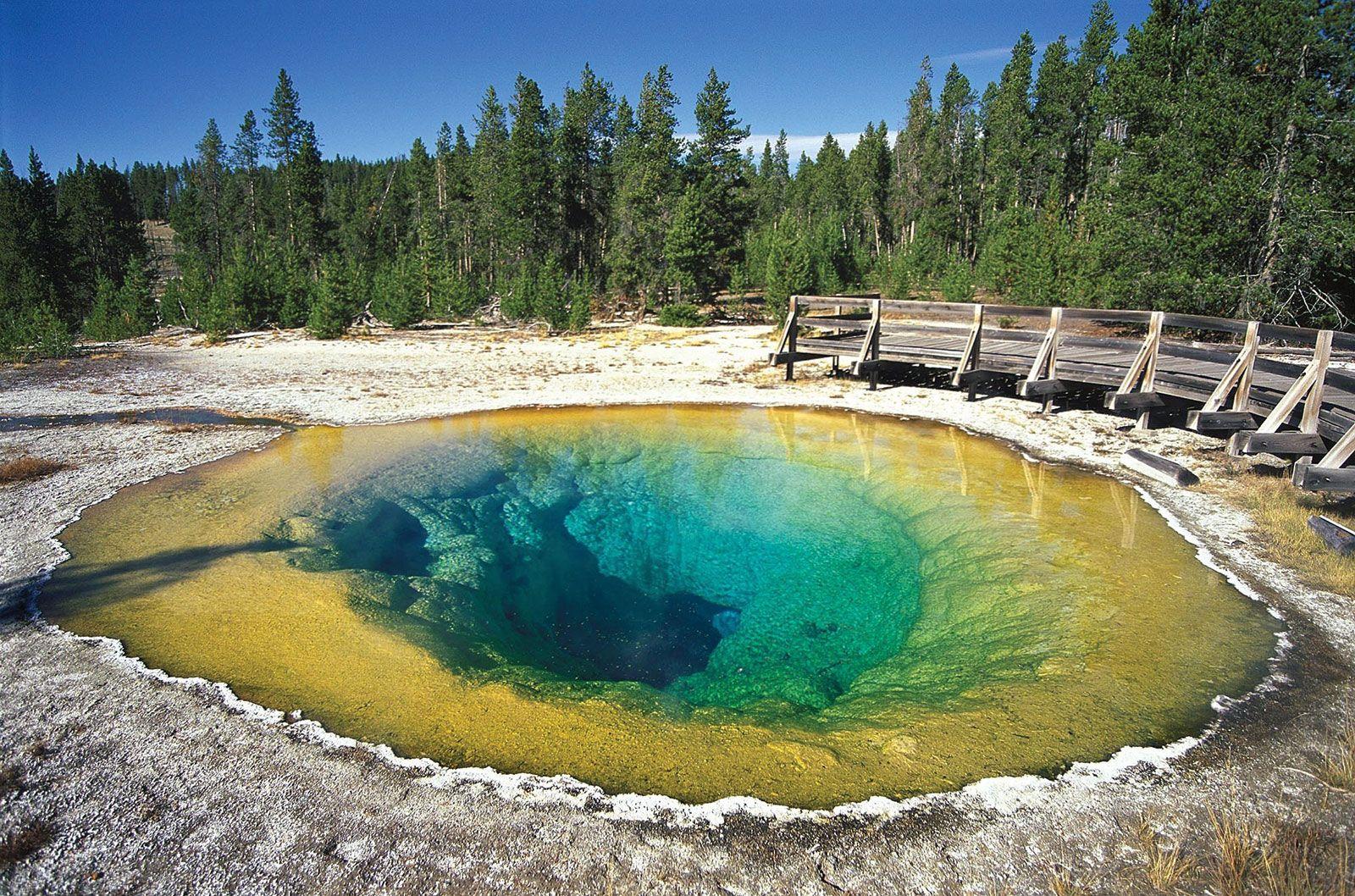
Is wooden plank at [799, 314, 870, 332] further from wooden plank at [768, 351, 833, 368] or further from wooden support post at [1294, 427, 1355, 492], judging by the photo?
wooden support post at [1294, 427, 1355, 492]

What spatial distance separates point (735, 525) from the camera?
37.9 feet

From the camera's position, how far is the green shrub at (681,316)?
1454 inches

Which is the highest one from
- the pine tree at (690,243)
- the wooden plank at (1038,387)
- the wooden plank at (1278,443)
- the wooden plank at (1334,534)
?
the pine tree at (690,243)

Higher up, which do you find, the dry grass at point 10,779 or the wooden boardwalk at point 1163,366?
the wooden boardwalk at point 1163,366

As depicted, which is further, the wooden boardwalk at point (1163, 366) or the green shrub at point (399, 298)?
the green shrub at point (399, 298)

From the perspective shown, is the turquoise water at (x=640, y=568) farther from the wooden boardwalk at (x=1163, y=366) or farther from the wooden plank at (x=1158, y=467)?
the wooden boardwalk at (x=1163, y=366)

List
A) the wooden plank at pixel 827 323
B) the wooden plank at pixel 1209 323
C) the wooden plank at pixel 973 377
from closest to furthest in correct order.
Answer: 1. the wooden plank at pixel 1209 323
2. the wooden plank at pixel 973 377
3. the wooden plank at pixel 827 323

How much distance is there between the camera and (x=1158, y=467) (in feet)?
39.8

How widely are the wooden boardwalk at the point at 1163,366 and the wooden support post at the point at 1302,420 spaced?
0.02m

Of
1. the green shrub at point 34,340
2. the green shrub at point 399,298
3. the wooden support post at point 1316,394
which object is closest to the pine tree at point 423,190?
the green shrub at point 399,298

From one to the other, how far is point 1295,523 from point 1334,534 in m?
1.05

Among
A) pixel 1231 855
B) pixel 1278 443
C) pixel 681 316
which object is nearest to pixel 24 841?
pixel 1231 855

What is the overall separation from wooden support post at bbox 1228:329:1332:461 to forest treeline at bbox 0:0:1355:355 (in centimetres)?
1337

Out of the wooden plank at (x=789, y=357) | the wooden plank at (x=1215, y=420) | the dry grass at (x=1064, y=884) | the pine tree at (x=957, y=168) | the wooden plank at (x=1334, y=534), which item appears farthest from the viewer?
the pine tree at (x=957, y=168)
